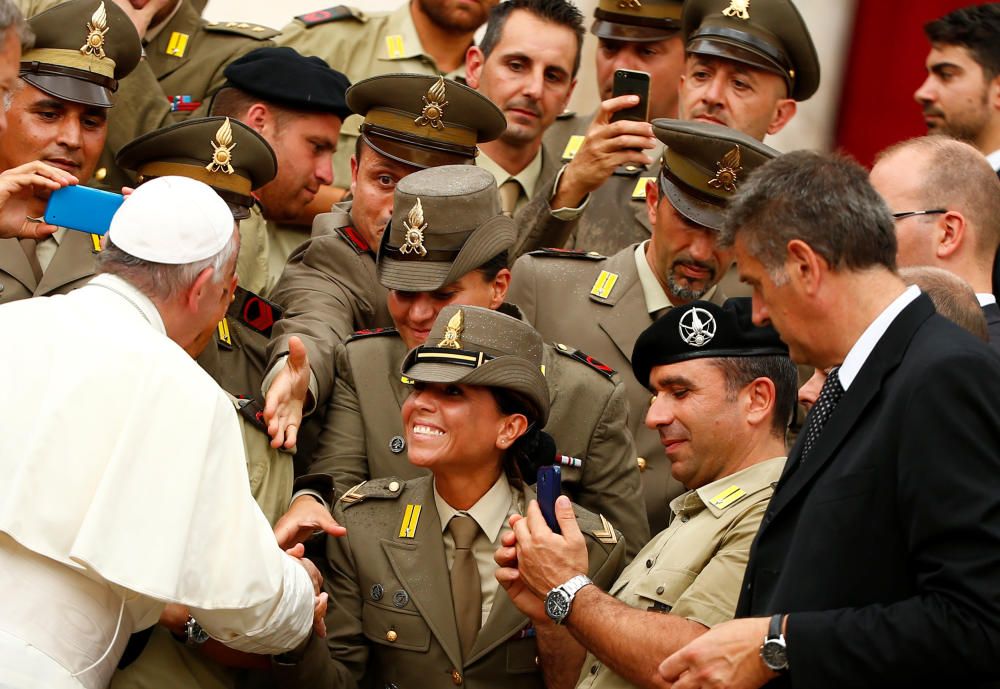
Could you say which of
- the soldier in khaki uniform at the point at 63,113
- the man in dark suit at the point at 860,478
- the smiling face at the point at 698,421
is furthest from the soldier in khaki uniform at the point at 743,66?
the man in dark suit at the point at 860,478

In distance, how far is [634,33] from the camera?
21.7 feet

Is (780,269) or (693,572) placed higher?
(780,269)

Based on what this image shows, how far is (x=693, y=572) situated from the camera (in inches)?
167

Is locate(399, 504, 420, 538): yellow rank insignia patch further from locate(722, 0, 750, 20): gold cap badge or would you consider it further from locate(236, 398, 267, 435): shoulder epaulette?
locate(722, 0, 750, 20): gold cap badge

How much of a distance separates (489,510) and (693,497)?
2.04ft

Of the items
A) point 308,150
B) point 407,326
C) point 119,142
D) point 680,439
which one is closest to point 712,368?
point 680,439

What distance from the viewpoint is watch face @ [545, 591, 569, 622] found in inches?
161

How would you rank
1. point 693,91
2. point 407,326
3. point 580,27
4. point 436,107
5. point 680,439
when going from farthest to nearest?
point 580,27, point 693,91, point 436,107, point 407,326, point 680,439

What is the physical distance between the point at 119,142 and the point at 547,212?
1810 mm

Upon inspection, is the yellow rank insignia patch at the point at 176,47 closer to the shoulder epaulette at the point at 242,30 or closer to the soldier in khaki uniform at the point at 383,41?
the shoulder epaulette at the point at 242,30

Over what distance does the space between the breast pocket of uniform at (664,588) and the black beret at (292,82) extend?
2.66m

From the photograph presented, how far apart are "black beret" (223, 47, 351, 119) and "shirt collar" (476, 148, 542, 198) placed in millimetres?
636

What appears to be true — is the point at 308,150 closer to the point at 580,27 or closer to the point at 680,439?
the point at 580,27

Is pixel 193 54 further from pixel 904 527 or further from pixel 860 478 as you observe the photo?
pixel 904 527
